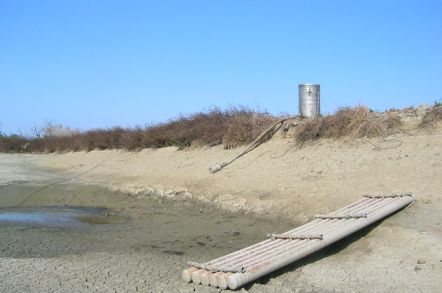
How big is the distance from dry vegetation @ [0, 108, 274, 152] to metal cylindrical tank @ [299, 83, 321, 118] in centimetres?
111

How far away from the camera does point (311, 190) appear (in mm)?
11773

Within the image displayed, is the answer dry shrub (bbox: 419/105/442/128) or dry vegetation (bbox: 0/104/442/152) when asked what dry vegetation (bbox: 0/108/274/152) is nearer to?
dry vegetation (bbox: 0/104/442/152)

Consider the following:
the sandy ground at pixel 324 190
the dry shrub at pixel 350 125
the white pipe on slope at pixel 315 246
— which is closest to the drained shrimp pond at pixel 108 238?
the sandy ground at pixel 324 190

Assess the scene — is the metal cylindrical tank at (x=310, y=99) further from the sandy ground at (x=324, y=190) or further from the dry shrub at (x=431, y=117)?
the dry shrub at (x=431, y=117)

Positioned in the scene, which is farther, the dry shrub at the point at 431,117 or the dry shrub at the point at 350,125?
the dry shrub at the point at 350,125

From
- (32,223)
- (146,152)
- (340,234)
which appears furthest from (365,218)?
(146,152)

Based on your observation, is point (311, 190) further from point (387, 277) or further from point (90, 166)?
point (90, 166)

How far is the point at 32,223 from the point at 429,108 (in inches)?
397

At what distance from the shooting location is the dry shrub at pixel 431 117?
13.5 m

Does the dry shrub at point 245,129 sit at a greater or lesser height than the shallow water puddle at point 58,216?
greater

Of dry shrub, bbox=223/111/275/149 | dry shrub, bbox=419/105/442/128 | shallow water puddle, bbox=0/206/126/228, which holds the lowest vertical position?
→ shallow water puddle, bbox=0/206/126/228

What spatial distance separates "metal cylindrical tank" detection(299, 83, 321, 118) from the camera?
1680 centimetres

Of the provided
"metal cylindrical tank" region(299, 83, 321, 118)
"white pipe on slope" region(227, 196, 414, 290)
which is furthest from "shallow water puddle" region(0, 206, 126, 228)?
"metal cylindrical tank" region(299, 83, 321, 118)

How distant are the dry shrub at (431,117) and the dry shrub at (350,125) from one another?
0.66 metres
